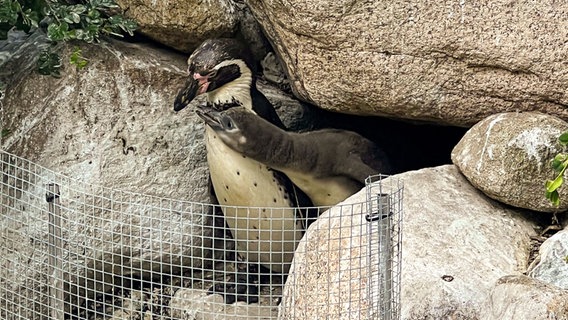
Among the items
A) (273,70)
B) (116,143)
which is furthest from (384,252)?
(273,70)

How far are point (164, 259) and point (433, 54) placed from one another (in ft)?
5.08

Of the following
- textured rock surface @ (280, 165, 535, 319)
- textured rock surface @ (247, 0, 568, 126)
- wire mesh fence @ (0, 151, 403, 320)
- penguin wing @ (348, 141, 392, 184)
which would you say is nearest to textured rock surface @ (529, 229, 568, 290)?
textured rock surface @ (280, 165, 535, 319)

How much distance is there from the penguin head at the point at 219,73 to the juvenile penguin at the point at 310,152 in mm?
181

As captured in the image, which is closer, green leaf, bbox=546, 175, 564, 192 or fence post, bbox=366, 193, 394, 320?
fence post, bbox=366, 193, 394, 320

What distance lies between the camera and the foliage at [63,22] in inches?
229

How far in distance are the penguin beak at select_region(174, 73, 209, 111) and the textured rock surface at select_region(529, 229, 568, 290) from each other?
5.76 feet

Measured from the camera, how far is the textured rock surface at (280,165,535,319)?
16.7 ft

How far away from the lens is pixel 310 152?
19.8 feet

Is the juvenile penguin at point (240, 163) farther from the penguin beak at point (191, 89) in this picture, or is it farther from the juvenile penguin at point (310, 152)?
the juvenile penguin at point (310, 152)

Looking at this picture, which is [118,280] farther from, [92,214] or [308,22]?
[308,22]

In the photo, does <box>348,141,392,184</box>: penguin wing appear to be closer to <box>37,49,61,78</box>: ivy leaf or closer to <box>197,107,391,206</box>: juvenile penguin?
<box>197,107,391,206</box>: juvenile penguin

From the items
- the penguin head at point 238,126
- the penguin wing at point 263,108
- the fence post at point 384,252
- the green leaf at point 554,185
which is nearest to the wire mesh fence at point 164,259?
the fence post at point 384,252

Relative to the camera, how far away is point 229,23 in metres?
6.30

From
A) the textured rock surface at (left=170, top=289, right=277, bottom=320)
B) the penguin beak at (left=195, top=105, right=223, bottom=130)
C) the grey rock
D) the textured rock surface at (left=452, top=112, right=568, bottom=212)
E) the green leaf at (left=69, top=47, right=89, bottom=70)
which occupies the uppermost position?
the textured rock surface at (left=452, top=112, right=568, bottom=212)
